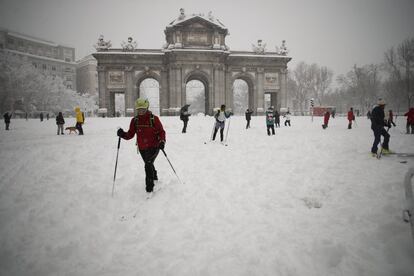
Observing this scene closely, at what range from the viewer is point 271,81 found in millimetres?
39625

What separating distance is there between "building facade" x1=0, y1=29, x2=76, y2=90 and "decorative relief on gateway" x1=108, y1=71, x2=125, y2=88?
4579cm

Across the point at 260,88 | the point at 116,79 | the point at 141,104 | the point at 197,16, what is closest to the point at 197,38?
the point at 197,16

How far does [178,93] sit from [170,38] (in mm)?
8711

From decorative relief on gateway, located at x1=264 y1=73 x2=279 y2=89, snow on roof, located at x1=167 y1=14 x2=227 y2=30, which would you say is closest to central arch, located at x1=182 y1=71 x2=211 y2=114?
snow on roof, located at x1=167 y1=14 x2=227 y2=30

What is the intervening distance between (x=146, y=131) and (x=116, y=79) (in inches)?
1387

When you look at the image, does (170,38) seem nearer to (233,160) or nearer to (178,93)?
(178,93)

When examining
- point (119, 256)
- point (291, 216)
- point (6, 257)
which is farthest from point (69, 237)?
point (291, 216)

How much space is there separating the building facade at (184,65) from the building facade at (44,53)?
46.3 m

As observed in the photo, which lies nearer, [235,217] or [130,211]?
[235,217]

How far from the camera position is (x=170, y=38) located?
35656 mm

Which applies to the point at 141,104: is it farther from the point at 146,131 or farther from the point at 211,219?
the point at 211,219

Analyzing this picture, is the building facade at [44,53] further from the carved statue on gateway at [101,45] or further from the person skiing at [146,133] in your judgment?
the person skiing at [146,133]

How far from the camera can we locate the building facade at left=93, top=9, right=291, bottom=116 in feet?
114

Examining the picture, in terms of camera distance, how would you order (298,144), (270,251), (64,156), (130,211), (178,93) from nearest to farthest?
(270,251), (130,211), (64,156), (298,144), (178,93)
